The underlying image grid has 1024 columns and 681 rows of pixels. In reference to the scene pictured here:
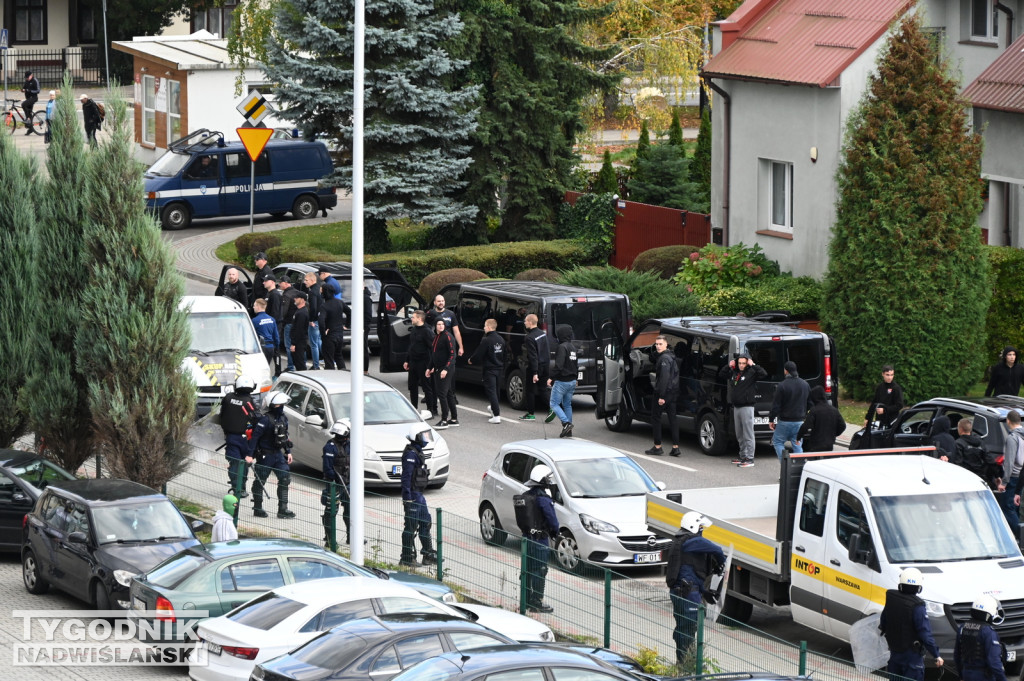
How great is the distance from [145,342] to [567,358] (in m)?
6.23

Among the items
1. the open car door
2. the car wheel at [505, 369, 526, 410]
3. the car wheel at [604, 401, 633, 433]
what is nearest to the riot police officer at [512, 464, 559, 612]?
the car wheel at [604, 401, 633, 433]

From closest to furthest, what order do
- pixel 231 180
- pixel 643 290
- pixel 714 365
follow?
pixel 714 365 < pixel 643 290 < pixel 231 180

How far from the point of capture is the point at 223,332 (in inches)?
969

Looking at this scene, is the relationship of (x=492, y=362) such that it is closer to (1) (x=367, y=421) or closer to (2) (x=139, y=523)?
(1) (x=367, y=421)

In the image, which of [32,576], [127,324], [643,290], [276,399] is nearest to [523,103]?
[643,290]

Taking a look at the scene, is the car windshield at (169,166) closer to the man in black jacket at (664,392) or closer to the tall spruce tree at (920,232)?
the tall spruce tree at (920,232)

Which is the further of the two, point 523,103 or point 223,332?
point 523,103

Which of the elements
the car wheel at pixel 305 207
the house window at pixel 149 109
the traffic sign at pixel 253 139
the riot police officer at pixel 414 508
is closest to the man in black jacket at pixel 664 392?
the riot police officer at pixel 414 508

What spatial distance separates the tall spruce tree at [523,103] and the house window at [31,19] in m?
35.6

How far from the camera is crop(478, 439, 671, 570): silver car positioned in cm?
1677

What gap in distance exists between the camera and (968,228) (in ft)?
81.1

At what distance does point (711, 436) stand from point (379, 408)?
4.86 metres

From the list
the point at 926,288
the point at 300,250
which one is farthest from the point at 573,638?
the point at 300,250

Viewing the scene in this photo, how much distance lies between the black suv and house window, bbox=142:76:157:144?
105ft
